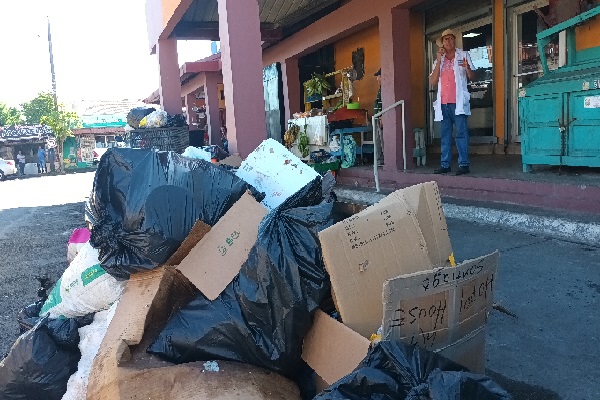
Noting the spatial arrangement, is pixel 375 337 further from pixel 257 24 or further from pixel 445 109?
pixel 445 109

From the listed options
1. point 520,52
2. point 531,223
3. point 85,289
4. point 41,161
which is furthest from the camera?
point 41,161

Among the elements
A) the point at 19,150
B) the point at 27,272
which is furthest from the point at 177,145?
the point at 19,150

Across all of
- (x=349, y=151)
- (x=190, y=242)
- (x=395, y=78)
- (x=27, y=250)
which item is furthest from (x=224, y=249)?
(x=349, y=151)

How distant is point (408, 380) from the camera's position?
1.28 metres

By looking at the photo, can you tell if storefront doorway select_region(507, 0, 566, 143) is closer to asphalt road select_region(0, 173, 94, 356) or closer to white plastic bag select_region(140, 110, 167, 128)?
white plastic bag select_region(140, 110, 167, 128)

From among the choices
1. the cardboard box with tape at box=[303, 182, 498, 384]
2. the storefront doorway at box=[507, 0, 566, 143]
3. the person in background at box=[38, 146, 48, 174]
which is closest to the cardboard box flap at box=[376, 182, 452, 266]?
the cardboard box with tape at box=[303, 182, 498, 384]

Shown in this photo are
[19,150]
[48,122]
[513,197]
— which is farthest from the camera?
[19,150]

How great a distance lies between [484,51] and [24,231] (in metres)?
7.56

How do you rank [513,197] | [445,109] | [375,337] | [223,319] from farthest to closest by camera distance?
1. [445,109]
2. [513,197]
3. [223,319]
4. [375,337]

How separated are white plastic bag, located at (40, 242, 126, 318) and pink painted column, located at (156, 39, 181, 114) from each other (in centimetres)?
635

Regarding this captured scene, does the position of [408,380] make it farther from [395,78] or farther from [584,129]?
[395,78]

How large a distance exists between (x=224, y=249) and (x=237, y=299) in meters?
0.26

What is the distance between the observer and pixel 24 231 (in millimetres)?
7316

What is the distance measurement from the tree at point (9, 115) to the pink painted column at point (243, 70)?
155ft
